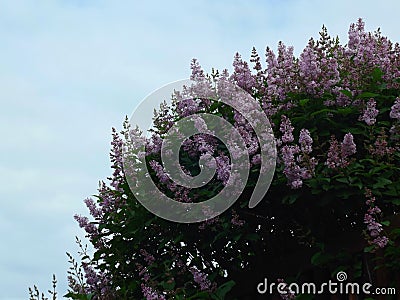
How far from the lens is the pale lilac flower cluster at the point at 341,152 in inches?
136

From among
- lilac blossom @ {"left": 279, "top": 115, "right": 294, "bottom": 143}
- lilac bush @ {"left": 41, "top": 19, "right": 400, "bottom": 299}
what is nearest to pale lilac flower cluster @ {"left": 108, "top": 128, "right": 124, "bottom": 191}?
lilac bush @ {"left": 41, "top": 19, "right": 400, "bottom": 299}

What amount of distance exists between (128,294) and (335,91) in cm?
200

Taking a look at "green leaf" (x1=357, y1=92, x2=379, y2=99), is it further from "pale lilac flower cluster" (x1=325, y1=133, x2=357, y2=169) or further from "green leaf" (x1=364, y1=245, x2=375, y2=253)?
"green leaf" (x1=364, y1=245, x2=375, y2=253)

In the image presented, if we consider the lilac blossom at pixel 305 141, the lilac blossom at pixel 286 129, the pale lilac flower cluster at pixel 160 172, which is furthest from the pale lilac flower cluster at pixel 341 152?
the pale lilac flower cluster at pixel 160 172

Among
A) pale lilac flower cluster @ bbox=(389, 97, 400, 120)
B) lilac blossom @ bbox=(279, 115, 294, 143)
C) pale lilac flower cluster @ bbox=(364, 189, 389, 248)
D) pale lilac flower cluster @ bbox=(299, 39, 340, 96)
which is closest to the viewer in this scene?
pale lilac flower cluster @ bbox=(364, 189, 389, 248)

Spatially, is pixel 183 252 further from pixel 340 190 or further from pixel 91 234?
pixel 340 190

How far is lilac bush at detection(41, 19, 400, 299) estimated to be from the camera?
357cm

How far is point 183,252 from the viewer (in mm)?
4344

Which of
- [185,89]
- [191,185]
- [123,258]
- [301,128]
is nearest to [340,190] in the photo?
[301,128]

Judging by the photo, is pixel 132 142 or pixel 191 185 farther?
pixel 132 142

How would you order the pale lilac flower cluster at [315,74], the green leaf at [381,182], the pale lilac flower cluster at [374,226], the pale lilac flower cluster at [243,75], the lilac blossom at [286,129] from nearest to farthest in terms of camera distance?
1. the pale lilac flower cluster at [374,226]
2. the green leaf at [381,182]
3. the lilac blossom at [286,129]
4. the pale lilac flower cluster at [315,74]
5. the pale lilac flower cluster at [243,75]

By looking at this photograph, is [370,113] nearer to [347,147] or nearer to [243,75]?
[347,147]

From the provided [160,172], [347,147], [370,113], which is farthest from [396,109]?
[160,172]

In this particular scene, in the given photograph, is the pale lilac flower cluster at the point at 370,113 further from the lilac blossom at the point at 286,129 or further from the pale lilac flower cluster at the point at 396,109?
the lilac blossom at the point at 286,129
